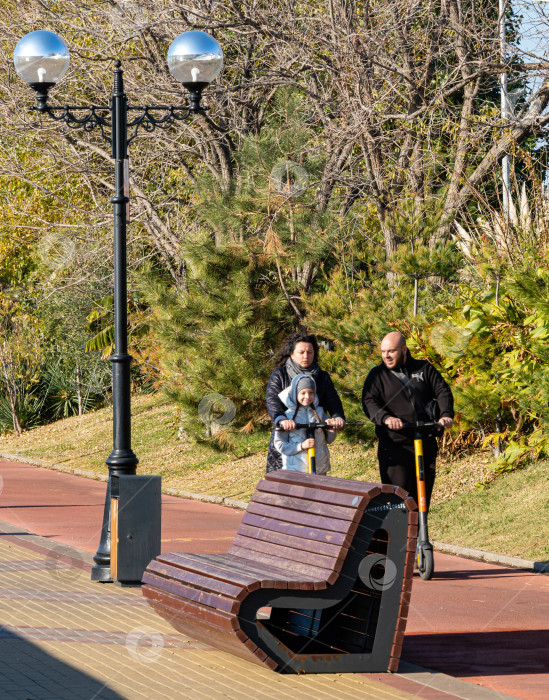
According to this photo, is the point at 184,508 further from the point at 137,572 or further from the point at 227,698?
the point at 227,698

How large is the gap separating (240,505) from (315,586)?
8.60 meters

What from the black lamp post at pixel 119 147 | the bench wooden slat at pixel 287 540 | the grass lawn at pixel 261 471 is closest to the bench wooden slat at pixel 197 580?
the bench wooden slat at pixel 287 540

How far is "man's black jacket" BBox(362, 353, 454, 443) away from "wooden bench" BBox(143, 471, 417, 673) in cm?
247

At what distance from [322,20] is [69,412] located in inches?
681

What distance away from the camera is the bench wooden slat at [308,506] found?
5.23 metres

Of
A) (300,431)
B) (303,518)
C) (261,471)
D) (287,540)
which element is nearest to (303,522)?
(303,518)

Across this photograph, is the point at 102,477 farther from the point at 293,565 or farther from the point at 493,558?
the point at 293,565

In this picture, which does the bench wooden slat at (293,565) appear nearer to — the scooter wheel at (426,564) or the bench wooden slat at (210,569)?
the bench wooden slat at (210,569)

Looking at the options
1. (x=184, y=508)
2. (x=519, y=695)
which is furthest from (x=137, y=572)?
(x=184, y=508)

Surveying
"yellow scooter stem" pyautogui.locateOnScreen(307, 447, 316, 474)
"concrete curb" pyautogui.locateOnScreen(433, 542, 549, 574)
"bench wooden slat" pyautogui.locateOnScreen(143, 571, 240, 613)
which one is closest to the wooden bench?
"bench wooden slat" pyautogui.locateOnScreen(143, 571, 240, 613)

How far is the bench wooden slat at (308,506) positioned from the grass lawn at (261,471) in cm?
361

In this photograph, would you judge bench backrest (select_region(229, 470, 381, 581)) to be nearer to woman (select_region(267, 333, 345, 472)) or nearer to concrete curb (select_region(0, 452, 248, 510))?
woman (select_region(267, 333, 345, 472))

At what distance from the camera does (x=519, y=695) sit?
5.11m

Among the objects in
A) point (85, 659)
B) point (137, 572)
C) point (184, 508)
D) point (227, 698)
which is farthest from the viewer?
point (184, 508)
